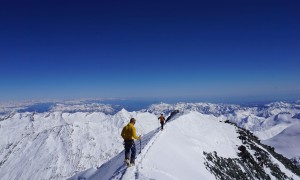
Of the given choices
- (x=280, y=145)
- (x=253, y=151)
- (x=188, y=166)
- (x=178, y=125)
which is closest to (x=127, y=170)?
(x=188, y=166)

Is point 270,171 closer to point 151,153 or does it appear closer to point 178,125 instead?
point 178,125

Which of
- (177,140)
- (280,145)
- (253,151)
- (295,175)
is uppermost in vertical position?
(177,140)

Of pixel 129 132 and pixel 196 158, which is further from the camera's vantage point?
pixel 196 158

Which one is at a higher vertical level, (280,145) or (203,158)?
(203,158)

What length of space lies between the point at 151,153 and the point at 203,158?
12.0m

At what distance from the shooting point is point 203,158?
42.5 meters

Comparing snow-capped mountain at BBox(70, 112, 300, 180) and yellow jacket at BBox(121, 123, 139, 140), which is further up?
yellow jacket at BBox(121, 123, 139, 140)

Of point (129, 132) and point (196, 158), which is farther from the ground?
point (129, 132)

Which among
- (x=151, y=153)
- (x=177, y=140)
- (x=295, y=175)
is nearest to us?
(x=151, y=153)

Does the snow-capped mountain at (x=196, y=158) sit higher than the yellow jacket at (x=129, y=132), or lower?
lower

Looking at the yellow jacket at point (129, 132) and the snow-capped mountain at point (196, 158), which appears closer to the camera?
the yellow jacket at point (129, 132)

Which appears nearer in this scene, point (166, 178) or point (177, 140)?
point (166, 178)

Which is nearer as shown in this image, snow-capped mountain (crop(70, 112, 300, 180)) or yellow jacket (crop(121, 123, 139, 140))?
yellow jacket (crop(121, 123, 139, 140))

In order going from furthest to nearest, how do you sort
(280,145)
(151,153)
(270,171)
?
(280,145) → (270,171) → (151,153)
